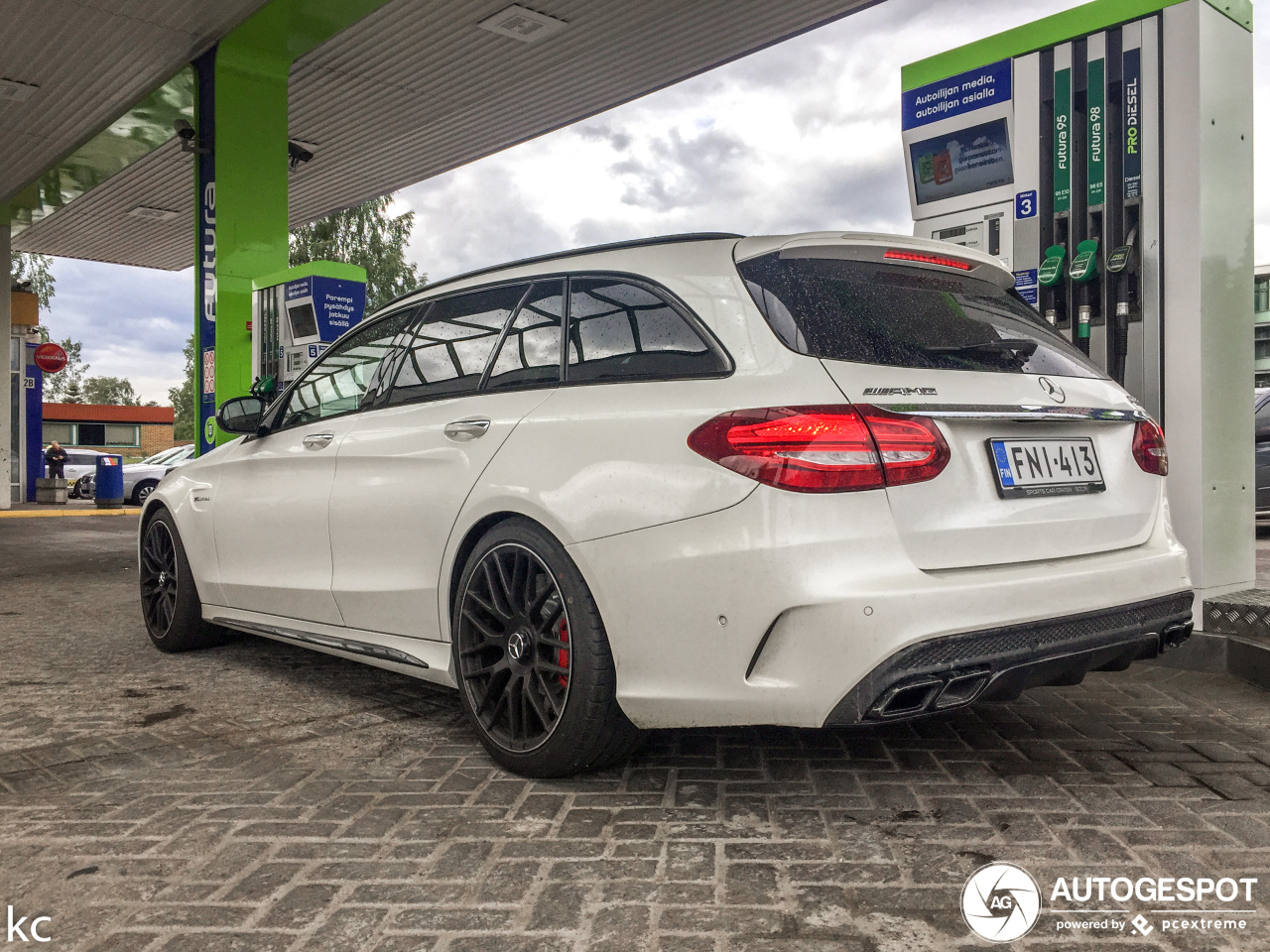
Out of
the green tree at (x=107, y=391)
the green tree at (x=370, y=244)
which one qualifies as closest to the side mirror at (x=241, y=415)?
the green tree at (x=370, y=244)

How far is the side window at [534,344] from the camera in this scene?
3.33 m

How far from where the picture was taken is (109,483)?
2162 cm

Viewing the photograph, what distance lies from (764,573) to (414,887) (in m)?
1.09

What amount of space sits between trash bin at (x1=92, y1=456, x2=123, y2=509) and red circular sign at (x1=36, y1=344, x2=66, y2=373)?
233cm

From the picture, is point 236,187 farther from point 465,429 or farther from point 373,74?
point 465,429

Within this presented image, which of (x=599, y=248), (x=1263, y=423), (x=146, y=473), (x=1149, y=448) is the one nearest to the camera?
(x=1149, y=448)

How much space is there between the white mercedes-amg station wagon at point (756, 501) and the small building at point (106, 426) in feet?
178

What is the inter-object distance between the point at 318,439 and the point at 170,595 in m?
1.74

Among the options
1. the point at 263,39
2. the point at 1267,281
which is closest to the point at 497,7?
the point at 263,39

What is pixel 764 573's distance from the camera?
2541mm

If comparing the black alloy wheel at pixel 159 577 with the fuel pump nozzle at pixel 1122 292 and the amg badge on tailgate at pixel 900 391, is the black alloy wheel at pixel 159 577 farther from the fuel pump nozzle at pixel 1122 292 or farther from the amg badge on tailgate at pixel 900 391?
the fuel pump nozzle at pixel 1122 292

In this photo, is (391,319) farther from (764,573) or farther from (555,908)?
(555,908)

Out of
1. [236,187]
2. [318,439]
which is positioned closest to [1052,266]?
[318,439]

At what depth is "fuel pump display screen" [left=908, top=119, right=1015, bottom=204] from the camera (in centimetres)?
531
